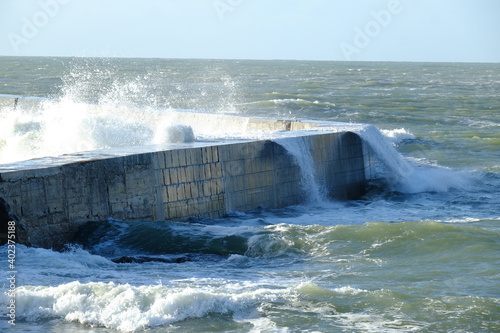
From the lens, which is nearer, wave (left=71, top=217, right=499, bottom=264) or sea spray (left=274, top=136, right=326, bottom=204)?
wave (left=71, top=217, right=499, bottom=264)

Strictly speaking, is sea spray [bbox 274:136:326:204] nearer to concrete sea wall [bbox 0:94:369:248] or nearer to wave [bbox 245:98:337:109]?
concrete sea wall [bbox 0:94:369:248]

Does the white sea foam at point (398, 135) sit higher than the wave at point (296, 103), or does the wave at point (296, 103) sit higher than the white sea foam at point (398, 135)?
the wave at point (296, 103)

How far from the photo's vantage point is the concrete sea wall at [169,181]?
949cm

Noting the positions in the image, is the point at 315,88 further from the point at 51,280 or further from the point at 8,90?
the point at 51,280

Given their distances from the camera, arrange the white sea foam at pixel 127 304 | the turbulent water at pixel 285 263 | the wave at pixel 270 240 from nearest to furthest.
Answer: the white sea foam at pixel 127 304 → the turbulent water at pixel 285 263 → the wave at pixel 270 240

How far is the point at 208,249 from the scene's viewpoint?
32.1 ft

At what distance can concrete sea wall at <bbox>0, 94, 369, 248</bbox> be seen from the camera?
9492mm

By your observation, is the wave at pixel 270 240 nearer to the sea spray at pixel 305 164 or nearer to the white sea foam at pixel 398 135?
the sea spray at pixel 305 164

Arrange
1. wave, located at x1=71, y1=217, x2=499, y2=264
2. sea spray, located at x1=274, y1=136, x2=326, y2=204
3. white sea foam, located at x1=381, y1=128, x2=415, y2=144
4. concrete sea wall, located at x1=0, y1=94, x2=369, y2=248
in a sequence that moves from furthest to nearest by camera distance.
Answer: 1. white sea foam, located at x1=381, y1=128, x2=415, y2=144
2. sea spray, located at x1=274, y1=136, x2=326, y2=204
3. wave, located at x1=71, y1=217, x2=499, y2=264
4. concrete sea wall, located at x1=0, y1=94, x2=369, y2=248

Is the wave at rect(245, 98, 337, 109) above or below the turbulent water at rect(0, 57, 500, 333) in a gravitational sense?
above

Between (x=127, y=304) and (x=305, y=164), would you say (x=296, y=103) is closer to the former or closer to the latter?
(x=305, y=164)

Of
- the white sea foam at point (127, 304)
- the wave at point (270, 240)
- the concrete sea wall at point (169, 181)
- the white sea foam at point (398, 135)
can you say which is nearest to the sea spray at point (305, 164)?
the concrete sea wall at point (169, 181)

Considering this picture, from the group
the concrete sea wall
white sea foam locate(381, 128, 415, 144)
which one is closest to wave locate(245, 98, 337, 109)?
white sea foam locate(381, 128, 415, 144)

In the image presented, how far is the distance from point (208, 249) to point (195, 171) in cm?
210
